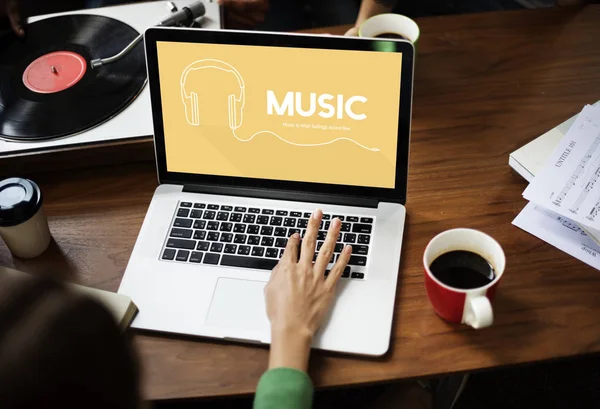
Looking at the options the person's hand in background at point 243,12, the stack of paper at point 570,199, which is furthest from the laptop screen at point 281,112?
the person's hand in background at point 243,12

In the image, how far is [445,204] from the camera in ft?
3.61

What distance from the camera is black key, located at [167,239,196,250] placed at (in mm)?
1054

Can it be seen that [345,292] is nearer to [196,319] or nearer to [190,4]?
[196,319]

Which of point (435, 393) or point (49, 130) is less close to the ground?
point (49, 130)

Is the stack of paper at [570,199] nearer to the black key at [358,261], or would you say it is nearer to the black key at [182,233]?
the black key at [358,261]

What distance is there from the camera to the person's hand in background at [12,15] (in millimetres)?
1329

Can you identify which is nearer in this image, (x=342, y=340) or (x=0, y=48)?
(x=342, y=340)

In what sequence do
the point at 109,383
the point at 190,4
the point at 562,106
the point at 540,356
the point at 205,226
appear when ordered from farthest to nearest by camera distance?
the point at 190,4
the point at 562,106
the point at 205,226
the point at 540,356
the point at 109,383

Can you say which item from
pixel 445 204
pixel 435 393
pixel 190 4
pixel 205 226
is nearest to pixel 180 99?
pixel 205 226

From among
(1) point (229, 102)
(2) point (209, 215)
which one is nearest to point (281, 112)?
(1) point (229, 102)

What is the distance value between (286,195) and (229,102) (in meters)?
0.16

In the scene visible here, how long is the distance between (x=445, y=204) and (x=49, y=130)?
2.12 ft

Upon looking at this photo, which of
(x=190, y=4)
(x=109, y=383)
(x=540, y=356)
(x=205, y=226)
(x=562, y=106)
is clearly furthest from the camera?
(x=190, y=4)

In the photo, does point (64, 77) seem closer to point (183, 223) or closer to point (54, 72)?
point (54, 72)
